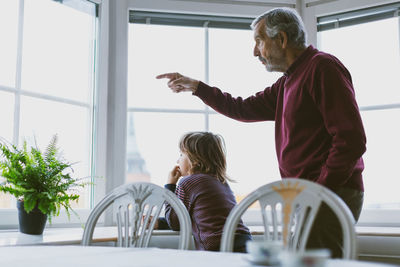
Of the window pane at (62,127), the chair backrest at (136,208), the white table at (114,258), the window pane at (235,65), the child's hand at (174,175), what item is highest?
the window pane at (235,65)

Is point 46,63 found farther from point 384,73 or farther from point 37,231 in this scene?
point 384,73

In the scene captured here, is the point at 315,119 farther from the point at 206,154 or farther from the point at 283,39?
the point at 206,154

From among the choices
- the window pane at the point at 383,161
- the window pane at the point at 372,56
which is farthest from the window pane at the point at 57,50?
the window pane at the point at 383,161

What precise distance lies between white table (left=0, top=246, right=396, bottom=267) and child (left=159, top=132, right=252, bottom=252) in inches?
30.3

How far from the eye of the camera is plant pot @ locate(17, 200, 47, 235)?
6.93 ft

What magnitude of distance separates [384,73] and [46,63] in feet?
6.18

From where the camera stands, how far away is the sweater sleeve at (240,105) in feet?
7.59

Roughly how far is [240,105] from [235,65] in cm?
63

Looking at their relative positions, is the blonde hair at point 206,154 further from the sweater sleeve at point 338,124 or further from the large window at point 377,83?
the large window at point 377,83

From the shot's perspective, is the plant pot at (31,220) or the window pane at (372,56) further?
the window pane at (372,56)

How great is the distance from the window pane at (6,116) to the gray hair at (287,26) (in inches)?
50.9

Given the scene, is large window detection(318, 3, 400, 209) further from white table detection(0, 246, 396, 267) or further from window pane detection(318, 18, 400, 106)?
white table detection(0, 246, 396, 267)

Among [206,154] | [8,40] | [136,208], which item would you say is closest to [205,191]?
[206,154]

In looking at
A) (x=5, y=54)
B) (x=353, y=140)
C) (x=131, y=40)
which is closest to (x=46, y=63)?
(x=5, y=54)
